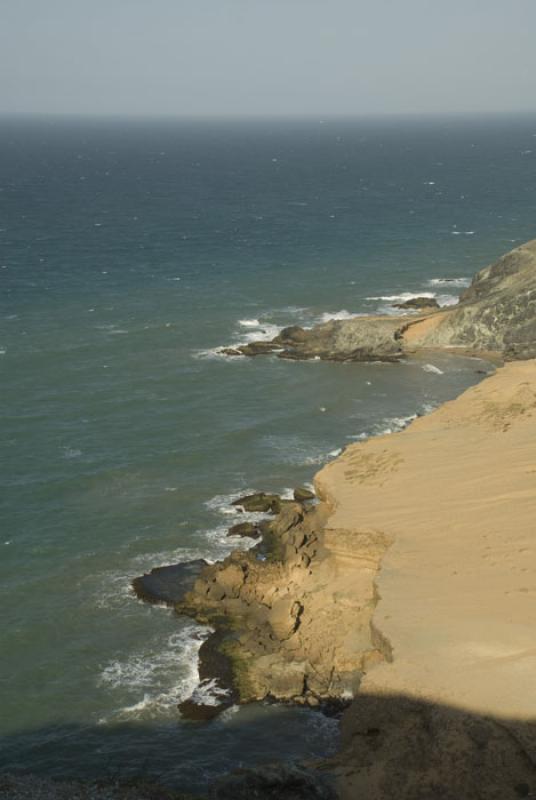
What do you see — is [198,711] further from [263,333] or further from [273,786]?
[263,333]

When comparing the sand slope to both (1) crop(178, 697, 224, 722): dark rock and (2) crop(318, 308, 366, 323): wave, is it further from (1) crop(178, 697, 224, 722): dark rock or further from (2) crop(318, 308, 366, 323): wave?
(2) crop(318, 308, 366, 323): wave

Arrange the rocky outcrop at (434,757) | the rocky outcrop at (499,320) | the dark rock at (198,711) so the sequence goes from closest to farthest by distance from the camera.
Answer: the rocky outcrop at (434,757) < the dark rock at (198,711) < the rocky outcrop at (499,320)

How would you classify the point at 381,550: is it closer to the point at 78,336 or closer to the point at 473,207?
the point at 78,336

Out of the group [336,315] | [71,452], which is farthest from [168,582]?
[336,315]

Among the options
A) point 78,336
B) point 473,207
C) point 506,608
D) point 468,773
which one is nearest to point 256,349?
point 78,336

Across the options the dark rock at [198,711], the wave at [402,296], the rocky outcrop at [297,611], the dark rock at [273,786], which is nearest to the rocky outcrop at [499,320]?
the wave at [402,296]

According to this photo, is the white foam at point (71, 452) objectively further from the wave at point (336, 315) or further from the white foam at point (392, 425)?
the wave at point (336, 315)
